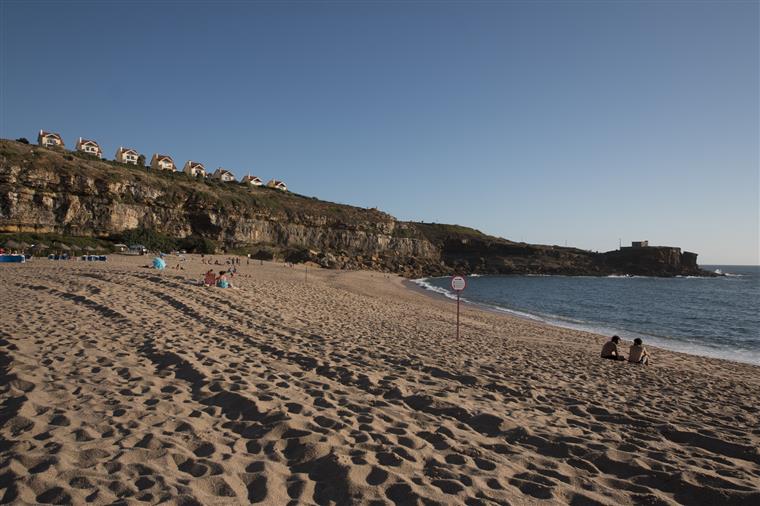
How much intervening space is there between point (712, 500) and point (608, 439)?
1.31 meters

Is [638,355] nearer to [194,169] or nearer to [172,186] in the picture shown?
[172,186]

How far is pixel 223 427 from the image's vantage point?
4.69 m

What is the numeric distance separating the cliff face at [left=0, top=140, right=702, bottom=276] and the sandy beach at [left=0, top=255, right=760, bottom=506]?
4479 cm

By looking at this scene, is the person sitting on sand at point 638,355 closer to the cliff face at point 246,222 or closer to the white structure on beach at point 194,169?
the cliff face at point 246,222

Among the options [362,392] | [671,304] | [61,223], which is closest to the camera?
[362,392]

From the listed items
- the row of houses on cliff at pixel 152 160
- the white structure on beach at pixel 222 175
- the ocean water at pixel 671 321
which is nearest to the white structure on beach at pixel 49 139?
the row of houses on cliff at pixel 152 160

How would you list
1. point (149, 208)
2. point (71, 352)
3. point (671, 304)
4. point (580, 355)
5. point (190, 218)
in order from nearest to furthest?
point (71, 352)
point (580, 355)
point (671, 304)
point (149, 208)
point (190, 218)

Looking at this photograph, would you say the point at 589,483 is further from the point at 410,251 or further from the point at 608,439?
the point at 410,251

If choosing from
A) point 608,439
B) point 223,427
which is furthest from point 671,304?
point 223,427

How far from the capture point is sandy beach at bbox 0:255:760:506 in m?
3.58

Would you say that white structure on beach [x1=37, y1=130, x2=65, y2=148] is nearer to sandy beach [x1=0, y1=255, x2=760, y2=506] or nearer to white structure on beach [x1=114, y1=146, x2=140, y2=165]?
white structure on beach [x1=114, y1=146, x2=140, y2=165]

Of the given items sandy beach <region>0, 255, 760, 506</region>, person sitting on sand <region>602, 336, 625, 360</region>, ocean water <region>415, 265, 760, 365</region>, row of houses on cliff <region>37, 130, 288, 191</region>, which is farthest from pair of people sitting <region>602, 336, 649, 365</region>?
row of houses on cliff <region>37, 130, 288, 191</region>

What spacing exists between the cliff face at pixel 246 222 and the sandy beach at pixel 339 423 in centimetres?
4479

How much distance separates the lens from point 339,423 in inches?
193
